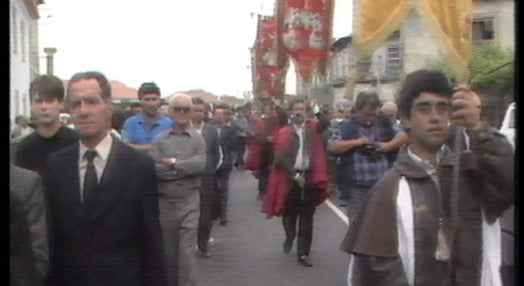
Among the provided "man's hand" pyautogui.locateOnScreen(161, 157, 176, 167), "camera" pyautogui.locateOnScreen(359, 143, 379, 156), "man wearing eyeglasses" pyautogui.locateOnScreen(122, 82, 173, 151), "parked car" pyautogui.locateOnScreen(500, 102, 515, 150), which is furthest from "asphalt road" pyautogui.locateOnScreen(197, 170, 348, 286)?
"parked car" pyautogui.locateOnScreen(500, 102, 515, 150)

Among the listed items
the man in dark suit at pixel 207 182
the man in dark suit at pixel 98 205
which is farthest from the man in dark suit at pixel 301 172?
the man in dark suit at pixel 98 205

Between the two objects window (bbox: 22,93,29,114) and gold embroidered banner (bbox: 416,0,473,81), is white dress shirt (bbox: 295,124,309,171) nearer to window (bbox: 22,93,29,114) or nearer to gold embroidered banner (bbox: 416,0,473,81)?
gold embroidered banner (bbox: 416,0,473,81)

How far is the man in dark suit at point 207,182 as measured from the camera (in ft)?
22.7

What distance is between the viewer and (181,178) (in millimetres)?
5062

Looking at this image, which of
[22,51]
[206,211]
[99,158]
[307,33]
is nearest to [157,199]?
[99,158]

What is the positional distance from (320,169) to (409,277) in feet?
13.8

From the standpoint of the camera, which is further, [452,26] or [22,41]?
[452,26]

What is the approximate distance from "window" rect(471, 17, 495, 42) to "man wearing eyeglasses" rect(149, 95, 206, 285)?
2402mm

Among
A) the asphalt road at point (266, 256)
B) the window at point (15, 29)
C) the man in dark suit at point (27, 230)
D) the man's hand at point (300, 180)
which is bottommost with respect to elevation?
the asphalt road at point (266, 256)

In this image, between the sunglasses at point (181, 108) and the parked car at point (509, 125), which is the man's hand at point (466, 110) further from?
the sunglasses at point (181, 108)

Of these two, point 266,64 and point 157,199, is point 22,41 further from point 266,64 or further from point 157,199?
point 266,64

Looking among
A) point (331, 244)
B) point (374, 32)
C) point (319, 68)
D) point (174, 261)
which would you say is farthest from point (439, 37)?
point (331, 244)

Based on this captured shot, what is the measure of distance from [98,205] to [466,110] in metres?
1.00

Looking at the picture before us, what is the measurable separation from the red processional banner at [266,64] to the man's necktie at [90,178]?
860cm
